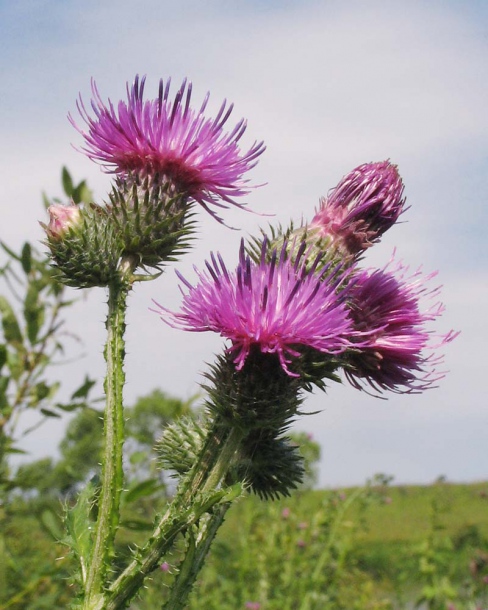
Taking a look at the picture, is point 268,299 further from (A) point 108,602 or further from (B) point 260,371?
(A) point 108,602

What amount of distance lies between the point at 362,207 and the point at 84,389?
192 cm

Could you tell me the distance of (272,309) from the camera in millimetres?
2570

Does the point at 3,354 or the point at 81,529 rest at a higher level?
the point at 3,354

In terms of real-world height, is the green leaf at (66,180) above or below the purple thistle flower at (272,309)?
above

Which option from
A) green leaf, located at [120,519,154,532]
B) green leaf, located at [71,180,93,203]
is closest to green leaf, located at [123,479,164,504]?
green leaf, located at [120,519,154,532]

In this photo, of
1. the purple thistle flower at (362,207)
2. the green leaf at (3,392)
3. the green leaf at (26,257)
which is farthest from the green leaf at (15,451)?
the purple thistle flower at (362,207)

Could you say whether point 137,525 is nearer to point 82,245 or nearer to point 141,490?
point 141,490

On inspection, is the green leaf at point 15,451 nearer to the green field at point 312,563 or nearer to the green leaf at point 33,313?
the green leaf at point 33,313

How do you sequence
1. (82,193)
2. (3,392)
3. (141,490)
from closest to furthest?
(141,490), (3,392), (82,193)

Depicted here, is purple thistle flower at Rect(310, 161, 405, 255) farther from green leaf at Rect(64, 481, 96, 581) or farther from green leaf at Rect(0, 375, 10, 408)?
green leaf at Rect(0, 375, 10, 408)

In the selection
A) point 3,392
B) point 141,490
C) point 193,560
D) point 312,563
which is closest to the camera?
point 193,560

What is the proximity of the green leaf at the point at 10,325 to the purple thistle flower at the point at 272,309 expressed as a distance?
1.90 meters

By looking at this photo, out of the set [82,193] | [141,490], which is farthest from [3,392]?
[82,193]

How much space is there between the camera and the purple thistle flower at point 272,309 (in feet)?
8.31
